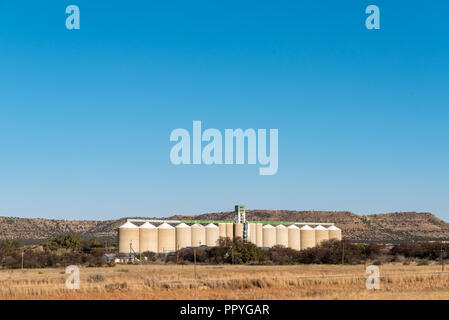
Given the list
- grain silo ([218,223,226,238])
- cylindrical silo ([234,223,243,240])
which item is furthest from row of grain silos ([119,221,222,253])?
cylindrical silo ([234,223,243,240])

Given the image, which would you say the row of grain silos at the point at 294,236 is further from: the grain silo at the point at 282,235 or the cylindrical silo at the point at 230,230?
the cylindrical silo at the point at 230,230

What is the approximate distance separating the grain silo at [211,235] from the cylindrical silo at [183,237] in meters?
4.07

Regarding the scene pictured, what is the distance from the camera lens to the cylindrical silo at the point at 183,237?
11278 cm

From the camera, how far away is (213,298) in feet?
113

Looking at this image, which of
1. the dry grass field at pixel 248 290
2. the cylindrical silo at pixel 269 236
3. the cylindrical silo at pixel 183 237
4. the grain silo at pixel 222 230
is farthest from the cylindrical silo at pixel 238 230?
the dry grass field at pixel 248 290

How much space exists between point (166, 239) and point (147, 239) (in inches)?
172

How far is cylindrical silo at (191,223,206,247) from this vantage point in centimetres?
11500

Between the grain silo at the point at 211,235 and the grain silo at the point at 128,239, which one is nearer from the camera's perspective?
the grain silo at the point at 128,239

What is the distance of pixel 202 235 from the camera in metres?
117

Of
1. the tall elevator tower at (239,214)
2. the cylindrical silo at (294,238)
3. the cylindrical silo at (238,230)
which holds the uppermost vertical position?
the tall elevator tower at (239,214)

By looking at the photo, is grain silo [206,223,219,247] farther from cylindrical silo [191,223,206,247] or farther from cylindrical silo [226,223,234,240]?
cylindrical silo [226,223,234,240]

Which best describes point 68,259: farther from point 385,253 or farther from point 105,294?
point 385,253
